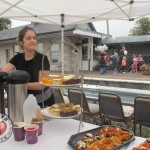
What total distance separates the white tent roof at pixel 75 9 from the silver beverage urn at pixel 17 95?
8.13 feet

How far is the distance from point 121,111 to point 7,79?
1.92 metres

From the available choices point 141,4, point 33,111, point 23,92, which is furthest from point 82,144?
point 141,4

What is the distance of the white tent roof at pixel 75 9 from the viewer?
138 inches

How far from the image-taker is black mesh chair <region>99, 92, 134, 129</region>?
2.70m

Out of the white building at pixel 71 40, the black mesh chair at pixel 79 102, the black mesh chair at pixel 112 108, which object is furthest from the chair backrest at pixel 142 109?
the white building at pixel 71 40

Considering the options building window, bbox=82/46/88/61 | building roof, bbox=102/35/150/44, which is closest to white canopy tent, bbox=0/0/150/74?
building window, bbox=82/46/88/61

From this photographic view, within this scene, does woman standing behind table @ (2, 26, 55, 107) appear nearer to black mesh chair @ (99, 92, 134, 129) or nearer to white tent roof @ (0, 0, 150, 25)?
black mesh chair @ (99, 92, 134, 129)

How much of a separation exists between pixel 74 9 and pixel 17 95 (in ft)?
10.1

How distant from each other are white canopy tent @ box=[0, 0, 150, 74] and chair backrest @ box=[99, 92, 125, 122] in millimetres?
1832

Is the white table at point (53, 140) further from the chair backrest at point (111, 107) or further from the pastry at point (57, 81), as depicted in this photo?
the chair backrest at point (111, 107)

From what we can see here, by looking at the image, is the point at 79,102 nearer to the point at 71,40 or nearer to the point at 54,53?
the point at 71,40

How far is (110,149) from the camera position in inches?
41.9

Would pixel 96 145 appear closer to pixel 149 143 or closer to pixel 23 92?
pixel 149 143

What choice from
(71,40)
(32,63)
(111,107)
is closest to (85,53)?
(71,40)
